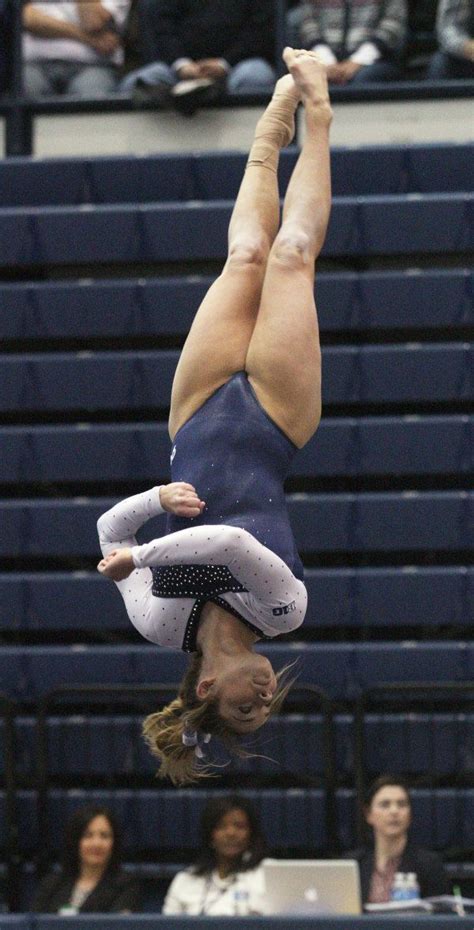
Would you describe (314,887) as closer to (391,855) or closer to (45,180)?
(391,855)

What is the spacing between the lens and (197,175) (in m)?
7.82

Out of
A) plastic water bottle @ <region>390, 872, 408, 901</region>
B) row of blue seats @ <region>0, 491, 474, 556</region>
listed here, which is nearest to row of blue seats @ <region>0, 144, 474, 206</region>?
row of blue seats @ <region>0, 491, 474, 556</region>

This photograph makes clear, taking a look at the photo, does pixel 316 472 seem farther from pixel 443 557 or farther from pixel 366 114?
pixel 366 114

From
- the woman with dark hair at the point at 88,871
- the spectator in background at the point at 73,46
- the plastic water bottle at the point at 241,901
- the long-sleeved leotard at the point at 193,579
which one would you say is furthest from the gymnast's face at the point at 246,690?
the spectator in background at the point at 73,46

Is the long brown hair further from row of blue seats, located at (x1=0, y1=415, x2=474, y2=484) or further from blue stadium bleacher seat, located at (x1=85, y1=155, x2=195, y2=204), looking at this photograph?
blue stadium bleacher seat, located at (x1=85, y1=155, x2=195, y2=204)

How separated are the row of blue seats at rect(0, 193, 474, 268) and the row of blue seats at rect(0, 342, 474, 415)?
19.6 inches

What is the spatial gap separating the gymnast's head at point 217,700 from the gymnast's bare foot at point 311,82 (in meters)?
1.54

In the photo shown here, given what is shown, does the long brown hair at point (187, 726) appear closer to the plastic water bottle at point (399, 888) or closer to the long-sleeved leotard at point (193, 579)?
the long-sleeved leotard at point (193, 579)

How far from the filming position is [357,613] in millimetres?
7195

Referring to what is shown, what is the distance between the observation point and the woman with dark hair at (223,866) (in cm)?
606

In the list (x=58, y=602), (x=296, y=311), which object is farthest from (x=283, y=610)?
(x=58, y=602)

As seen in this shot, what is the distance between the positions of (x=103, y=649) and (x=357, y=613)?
46.8 inches

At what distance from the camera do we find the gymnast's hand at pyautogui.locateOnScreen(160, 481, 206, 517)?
403cm

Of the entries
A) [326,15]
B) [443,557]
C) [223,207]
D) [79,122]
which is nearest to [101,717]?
[443,557]
